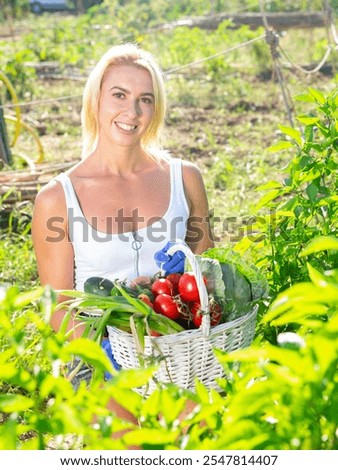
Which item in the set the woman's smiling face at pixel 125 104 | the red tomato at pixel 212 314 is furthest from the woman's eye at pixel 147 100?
the red tomato at pixel 212 314

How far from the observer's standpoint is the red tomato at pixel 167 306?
1604 millimetres

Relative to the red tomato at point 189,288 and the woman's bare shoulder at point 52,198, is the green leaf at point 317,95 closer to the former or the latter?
the red tomato at point 189,288

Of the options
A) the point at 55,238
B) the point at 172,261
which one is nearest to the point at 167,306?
the point at 172,261

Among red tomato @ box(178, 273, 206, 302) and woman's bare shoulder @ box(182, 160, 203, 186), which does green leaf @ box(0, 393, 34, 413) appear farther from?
woman's bare shoulder @ box(182, 160, 203, 186)

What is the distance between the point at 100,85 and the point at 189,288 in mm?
970

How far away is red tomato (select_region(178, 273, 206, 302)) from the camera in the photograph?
1596 mm

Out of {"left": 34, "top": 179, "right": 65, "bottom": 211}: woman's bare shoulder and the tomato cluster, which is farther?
{"left": 34, "top": 179, "right": 65, "bottom": 211}: woman's bare shoulder

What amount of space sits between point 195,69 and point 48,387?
8309mm

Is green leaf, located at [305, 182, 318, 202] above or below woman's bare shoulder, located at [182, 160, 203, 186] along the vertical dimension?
above

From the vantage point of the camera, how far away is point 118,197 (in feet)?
7.82

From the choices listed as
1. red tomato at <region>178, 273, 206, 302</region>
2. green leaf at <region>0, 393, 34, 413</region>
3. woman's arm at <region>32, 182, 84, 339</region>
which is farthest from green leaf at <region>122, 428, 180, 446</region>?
woman's arm at <region>32, 182, 84, 339</region>

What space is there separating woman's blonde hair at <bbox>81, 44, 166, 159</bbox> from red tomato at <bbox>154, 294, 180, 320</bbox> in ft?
3.01

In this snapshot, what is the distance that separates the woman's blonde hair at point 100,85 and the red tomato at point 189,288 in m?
0.91
